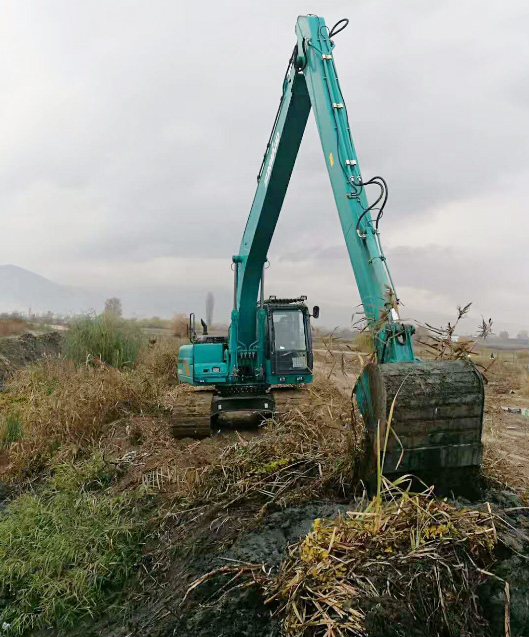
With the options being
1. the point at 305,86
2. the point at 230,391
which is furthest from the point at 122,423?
the point at 305,86

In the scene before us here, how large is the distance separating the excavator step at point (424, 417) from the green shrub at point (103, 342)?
1179 centimetres

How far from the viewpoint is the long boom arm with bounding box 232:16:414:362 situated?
3997 millimetres

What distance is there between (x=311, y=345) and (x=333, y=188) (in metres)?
3.84

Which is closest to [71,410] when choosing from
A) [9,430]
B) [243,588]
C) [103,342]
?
[9,430]

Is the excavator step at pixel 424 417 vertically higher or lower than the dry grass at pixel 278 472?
higher

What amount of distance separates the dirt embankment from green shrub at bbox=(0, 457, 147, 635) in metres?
12.5

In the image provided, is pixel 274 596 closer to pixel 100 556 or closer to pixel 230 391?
pixel 100 556

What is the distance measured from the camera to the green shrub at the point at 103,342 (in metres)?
14.6

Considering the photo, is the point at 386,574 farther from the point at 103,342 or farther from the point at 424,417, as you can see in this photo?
the point at 103,342

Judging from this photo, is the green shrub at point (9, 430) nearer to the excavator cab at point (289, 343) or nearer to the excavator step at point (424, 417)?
the excavator cab at point (289, 343)

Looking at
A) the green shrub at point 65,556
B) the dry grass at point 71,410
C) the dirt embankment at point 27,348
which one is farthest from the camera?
the dirt embankment at point 27,348

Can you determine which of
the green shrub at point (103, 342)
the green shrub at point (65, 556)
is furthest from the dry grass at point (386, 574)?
the green shrub at point (103, 342)

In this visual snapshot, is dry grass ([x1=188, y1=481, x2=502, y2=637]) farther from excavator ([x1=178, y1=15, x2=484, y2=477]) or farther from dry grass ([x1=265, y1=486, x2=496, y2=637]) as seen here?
excavator ([x1=178, y1=15, x2=484, y2=477])

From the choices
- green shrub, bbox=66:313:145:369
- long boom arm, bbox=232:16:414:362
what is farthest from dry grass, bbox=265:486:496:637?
green shrub, bbox=66:313:145:369
